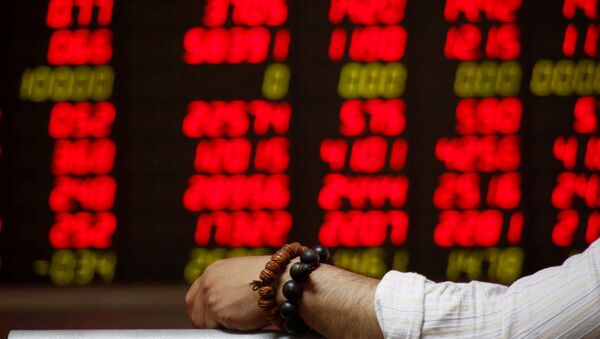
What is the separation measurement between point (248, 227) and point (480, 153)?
0.71 m

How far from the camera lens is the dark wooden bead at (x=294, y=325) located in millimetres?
631

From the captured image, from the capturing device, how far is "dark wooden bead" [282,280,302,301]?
631 millimetres

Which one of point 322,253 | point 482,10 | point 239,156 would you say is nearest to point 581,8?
point 482,10

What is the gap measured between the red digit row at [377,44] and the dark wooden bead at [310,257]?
204 cm

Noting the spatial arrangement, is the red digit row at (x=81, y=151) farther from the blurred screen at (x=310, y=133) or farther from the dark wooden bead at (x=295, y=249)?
the dark wooden bead at (x=295, y=249)

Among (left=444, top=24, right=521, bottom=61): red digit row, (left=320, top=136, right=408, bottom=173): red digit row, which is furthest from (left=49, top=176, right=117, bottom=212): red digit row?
(left=444, top=24, right=521, bottom=61): red digit row

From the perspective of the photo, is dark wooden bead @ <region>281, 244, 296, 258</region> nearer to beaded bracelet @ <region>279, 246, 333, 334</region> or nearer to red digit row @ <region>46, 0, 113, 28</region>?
beaded bracelet @ <region>279, 246, 333, 334</region>

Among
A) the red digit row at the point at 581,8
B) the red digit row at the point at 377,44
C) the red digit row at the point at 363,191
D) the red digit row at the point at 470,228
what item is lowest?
the red digit row at the point at 470,228

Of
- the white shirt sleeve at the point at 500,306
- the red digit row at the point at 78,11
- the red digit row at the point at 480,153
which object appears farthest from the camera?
the red digit row at the point at 78,11

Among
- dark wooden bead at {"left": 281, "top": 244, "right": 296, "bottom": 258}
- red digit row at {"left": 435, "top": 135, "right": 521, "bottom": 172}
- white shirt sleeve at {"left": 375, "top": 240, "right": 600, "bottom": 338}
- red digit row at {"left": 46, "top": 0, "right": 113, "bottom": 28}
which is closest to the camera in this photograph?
white shirt sleeve at {"left": 375, "top": 240, "right": 600, "bottom": 338}

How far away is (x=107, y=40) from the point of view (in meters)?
2.73

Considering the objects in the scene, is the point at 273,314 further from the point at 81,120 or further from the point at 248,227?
the point at 81,120

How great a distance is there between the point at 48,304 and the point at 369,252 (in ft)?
3.25

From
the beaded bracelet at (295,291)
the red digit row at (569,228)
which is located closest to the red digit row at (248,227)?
the red digit row at (569,228)
